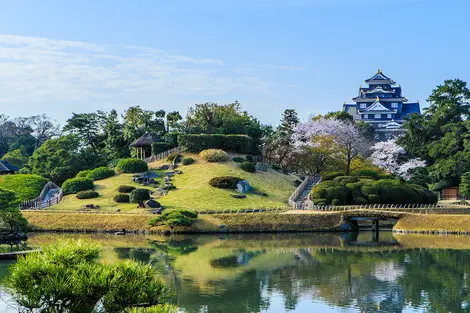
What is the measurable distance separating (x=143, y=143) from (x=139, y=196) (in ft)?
71.5

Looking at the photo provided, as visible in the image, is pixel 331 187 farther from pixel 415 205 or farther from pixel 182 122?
pixel 182 122

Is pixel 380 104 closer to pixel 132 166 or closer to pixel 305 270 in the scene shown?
pixel 132 166

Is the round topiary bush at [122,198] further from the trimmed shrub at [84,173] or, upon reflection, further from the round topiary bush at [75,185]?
the trimmed shrub at [84,173]

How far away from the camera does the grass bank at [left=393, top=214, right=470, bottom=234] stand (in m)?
58.3

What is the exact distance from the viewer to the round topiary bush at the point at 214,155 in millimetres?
80875

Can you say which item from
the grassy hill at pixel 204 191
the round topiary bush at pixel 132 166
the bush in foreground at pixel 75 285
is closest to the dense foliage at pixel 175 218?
the grassy hill at pixel 204 191

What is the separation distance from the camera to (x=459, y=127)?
79.6 metres

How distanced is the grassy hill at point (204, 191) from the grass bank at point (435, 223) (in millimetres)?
13436

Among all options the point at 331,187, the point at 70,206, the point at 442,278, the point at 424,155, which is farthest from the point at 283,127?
the point at 442,278

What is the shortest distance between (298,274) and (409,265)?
25.9 feet

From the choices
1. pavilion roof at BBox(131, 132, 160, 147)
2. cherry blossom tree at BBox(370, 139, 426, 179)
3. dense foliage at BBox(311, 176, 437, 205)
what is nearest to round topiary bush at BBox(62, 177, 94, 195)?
pavilion roof at BBox(131, 132, 160, 147)

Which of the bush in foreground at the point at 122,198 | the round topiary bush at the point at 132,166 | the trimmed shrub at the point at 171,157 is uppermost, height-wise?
the trimmed shrub at the point at 171,157

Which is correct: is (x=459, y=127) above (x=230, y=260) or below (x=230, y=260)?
above

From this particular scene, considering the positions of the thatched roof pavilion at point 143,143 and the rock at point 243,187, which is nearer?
the rock at point 243,187
